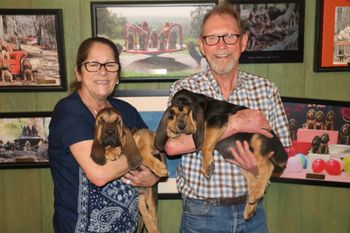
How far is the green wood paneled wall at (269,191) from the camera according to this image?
2557mm

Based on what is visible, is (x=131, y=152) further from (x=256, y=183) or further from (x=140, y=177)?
(x=256, y=183)

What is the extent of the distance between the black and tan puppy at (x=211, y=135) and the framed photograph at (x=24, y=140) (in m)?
1.12

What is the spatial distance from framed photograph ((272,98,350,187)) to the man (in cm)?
72

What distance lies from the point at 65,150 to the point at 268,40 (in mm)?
1596

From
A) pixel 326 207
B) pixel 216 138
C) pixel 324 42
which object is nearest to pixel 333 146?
pixel 326 207

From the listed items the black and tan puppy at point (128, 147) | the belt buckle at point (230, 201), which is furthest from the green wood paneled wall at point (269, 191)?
the belt buckle at point (230, 201)

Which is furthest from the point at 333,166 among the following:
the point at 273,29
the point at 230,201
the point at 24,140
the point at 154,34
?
the point at 24,140

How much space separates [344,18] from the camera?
8.58ft

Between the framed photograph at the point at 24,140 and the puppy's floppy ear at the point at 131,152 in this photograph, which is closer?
the puppy's floppy ear at the point at 131,152

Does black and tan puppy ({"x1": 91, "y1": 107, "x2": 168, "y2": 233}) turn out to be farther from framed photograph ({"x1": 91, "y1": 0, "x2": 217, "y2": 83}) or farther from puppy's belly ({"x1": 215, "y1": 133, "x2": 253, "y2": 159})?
framed photograph ({"x1": 91, "y1": 0, "x2": 217, "y2": 83})

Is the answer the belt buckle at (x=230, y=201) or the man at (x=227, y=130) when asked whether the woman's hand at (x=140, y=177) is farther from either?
the belt buckle at (x=230, y=201)

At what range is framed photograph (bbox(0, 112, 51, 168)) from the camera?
2592 mm

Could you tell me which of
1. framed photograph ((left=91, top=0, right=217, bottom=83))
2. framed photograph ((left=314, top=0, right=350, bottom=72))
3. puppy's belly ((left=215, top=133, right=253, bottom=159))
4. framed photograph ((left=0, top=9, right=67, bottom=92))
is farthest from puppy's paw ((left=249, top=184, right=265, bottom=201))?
framed photograph ((left=0, top=9, right=67, bottom=92))

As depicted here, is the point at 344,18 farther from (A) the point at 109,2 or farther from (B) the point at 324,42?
(A) the point at 109,2
